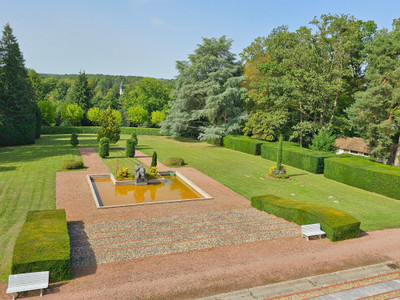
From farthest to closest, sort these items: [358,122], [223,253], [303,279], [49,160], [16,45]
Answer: [16,45], [358,122], [49,160], [223,253], [303,279]

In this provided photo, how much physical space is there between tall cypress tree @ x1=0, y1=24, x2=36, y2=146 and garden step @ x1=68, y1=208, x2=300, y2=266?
104ft

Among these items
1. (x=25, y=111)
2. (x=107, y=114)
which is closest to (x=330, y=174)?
(x=107, y=114)

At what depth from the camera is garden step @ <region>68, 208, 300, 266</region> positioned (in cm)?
1009

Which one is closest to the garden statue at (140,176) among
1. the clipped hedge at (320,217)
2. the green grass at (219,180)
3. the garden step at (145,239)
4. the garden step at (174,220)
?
the green grass at (219,180)

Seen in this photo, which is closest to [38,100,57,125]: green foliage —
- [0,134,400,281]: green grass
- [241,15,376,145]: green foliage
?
[0,134,400,281]: green grass

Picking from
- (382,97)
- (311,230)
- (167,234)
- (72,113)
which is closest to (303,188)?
(311,230)

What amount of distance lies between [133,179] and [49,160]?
37.0 feet

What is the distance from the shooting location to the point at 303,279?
29.6 feet

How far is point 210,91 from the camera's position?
4281 cm

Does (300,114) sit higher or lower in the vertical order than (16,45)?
lower

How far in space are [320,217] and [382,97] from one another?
2505cm

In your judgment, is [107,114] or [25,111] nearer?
[107,114]

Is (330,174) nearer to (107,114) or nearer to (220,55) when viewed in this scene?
(107,114)

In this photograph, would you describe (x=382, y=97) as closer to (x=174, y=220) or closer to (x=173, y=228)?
(x=174, y=220)
